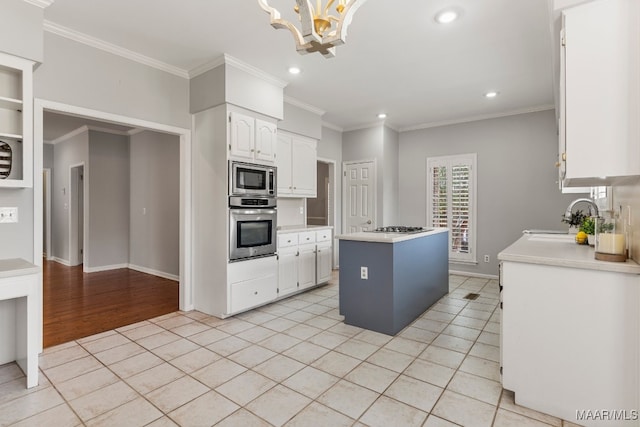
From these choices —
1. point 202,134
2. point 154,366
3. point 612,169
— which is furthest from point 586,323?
point 202,134

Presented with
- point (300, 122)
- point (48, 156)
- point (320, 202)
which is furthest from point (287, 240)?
point (48, 156)

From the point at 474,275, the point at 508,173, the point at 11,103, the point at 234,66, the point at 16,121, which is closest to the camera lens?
the point at 11,103

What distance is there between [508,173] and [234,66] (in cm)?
444

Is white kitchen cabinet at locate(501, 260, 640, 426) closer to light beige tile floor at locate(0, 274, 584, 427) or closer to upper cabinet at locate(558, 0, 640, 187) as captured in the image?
light beige tile floor at locate(0, 274, 584, 427)

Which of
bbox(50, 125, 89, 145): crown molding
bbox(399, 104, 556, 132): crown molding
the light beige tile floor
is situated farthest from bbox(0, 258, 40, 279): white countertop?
bbox(399, 104, 556, 132): crown molding

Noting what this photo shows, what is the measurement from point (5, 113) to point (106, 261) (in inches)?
164

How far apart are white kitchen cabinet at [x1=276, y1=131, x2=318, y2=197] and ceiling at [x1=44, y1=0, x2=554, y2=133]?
635 mm

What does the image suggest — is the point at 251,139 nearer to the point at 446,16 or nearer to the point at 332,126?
the point at 446,16

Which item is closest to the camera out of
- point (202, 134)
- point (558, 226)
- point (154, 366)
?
point (154, 366)

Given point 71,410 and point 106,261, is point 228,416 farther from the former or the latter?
point 106,261

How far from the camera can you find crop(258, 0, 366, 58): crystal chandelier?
5.33ft

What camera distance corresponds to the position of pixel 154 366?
2498 mm

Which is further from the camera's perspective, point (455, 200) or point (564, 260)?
point (455, 200)

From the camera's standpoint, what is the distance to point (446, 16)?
2680 mm
